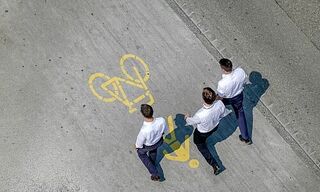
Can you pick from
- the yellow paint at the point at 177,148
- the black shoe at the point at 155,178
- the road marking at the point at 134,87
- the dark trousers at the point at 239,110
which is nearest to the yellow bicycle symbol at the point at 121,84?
the road marking at the point at 134,87

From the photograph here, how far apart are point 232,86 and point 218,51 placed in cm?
182

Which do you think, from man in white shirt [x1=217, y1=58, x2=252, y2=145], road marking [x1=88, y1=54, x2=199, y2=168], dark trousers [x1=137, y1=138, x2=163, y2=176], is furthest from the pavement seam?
dark trousers [x1=137, y1=138, x2=163, y2=176]

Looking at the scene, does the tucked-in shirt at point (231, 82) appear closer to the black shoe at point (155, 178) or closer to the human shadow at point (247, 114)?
the human shadow at point (247, 114)

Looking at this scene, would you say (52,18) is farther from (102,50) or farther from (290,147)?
(290,147)

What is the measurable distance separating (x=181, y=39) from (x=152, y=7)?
930 mm

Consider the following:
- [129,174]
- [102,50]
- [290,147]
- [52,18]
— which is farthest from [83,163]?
[290,147]

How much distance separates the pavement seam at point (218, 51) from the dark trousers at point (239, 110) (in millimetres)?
752

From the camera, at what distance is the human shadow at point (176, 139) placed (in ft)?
33.4

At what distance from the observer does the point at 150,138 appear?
29.2ft

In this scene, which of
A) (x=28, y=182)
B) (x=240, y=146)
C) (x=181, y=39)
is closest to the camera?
(x=28, y=182)

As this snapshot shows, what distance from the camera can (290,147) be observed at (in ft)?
34.6

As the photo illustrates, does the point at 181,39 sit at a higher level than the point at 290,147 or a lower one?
higher

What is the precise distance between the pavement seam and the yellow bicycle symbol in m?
1.39

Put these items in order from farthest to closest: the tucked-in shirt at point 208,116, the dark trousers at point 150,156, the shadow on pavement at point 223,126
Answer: the shadow on pavement at point 223,126
the dark trousers at point 150,156
the tucked-in shirt at point 208,116
